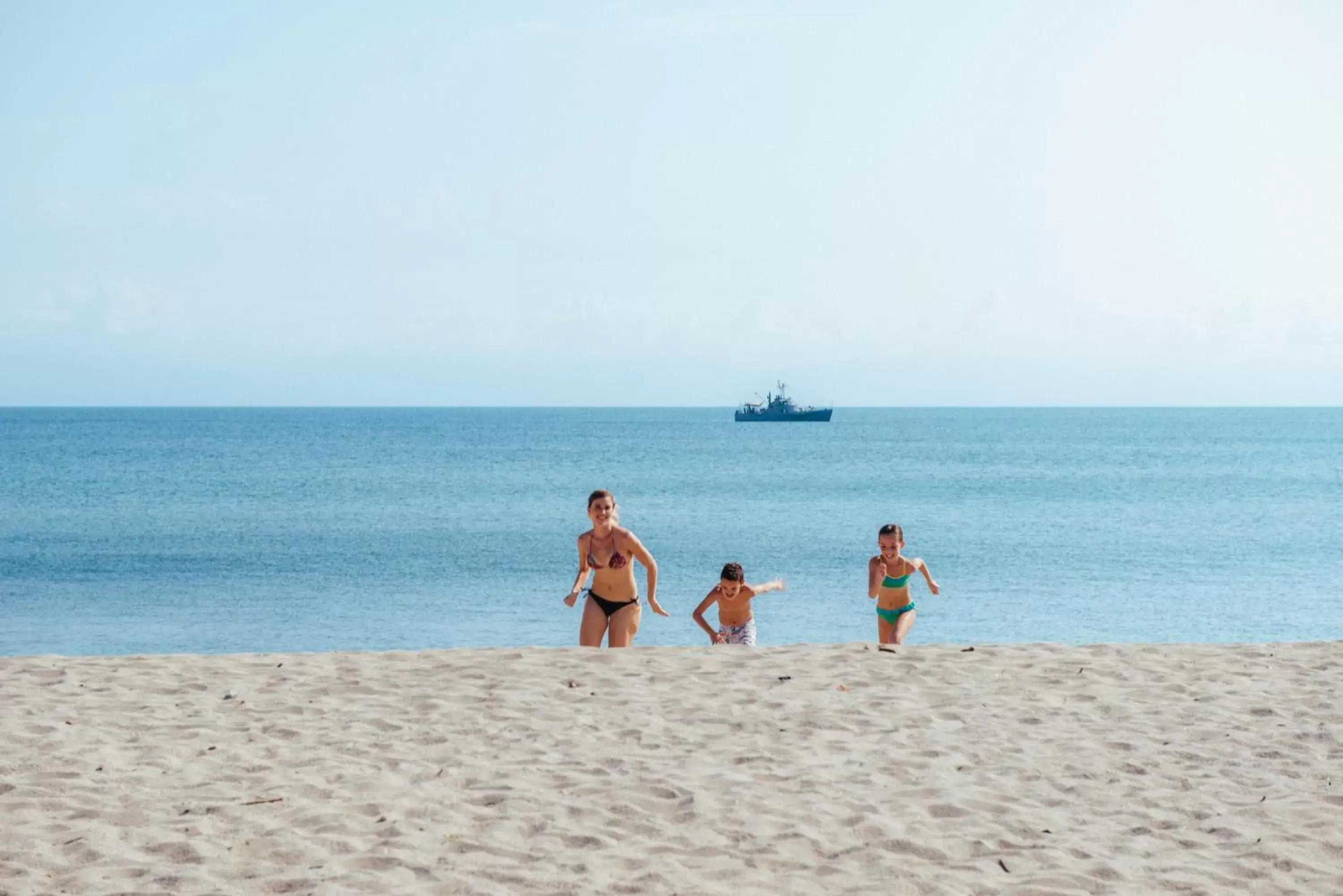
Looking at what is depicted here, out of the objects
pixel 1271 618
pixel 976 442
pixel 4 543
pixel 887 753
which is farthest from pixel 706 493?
pixel 976 442

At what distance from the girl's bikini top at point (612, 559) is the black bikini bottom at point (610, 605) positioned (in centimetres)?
33

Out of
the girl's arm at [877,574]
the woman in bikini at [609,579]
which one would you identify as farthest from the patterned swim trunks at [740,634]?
the girl's arm at [877,574]

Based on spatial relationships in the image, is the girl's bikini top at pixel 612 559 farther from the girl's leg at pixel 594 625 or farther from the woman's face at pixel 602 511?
the girl's leg at pixel 594 625

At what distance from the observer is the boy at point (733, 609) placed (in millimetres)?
10391

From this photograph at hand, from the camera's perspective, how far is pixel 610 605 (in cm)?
1005

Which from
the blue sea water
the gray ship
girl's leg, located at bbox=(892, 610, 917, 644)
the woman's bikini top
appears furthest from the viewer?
the gray ship

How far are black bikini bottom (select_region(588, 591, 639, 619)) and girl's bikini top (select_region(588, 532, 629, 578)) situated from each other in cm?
33

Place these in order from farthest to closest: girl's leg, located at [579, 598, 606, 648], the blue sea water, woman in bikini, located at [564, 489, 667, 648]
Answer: the blue sea water < girl's leg, located at [579, 598, 606, 648] < woman in bikini, located at [564, 489, 667, 648]

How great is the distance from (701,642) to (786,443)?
93686 mm

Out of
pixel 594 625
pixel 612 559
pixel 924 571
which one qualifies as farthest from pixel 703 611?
pixel 924 571

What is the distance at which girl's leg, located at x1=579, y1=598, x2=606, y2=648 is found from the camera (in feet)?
33.2

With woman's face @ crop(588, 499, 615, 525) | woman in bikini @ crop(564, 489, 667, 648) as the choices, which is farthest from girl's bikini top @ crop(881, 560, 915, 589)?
woman's face @ crop(588, 499, 615, 525)

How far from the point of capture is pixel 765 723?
745cm

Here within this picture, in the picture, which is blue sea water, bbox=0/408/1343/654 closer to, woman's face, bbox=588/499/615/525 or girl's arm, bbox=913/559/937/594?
girl's arm, bbox=913/559/937/594
